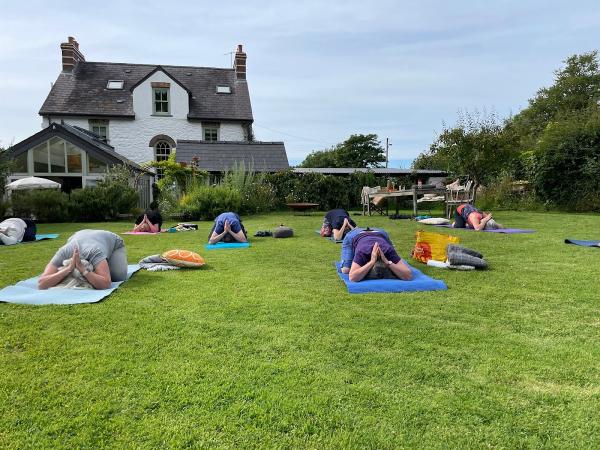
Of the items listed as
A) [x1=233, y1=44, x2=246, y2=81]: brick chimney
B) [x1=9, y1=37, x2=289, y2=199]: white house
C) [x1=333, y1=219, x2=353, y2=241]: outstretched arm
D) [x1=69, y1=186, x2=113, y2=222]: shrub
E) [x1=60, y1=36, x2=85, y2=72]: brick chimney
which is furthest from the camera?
[x1=233, y1=44, x2=246, y2=81]: brick chimney

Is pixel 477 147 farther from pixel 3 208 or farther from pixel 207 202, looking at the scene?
pixel 3 208

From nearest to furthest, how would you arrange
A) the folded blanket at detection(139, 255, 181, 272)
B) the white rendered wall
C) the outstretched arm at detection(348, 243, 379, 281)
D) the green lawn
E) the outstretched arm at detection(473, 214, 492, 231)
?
the green lawn → the outstretched arm at detection(348, 243, 379, 281) → the folded blanket at detection(139, 255, 181, 272) → the outstretched arm at detection(473, 214, 492, 231) → the white rendered wall

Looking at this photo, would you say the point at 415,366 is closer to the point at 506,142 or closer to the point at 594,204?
the point at 506,142

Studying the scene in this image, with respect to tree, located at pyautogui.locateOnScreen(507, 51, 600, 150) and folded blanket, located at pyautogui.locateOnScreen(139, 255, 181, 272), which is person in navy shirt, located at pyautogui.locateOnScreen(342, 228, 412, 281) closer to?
folded blanket, located at pyautogui.locateOnScreen(139, 255, 181, 272)

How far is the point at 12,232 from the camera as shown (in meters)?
10.5

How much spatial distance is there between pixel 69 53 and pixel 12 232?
22.2 m

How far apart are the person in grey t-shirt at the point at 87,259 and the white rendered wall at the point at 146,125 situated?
902 inches

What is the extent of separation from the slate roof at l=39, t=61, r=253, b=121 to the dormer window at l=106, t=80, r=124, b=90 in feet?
0.79

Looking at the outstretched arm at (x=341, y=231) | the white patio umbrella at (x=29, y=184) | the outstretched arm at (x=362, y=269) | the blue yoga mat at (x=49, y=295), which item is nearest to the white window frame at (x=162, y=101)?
the white patio umbrella at (x=29, y=184)

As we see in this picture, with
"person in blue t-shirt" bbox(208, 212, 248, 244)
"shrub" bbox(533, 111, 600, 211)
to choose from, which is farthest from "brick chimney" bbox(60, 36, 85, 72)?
"shrub" bbox(533, 111, 600, 211)

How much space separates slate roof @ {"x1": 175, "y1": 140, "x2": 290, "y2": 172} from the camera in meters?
22.5

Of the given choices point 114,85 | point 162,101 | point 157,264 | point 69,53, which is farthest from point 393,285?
point 69,53

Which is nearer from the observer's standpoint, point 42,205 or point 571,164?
point 42,205

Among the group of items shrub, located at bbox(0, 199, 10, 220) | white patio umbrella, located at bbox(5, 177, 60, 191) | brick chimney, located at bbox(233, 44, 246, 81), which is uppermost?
brick chimney, located at bbox(233, 44, 246, 81)
